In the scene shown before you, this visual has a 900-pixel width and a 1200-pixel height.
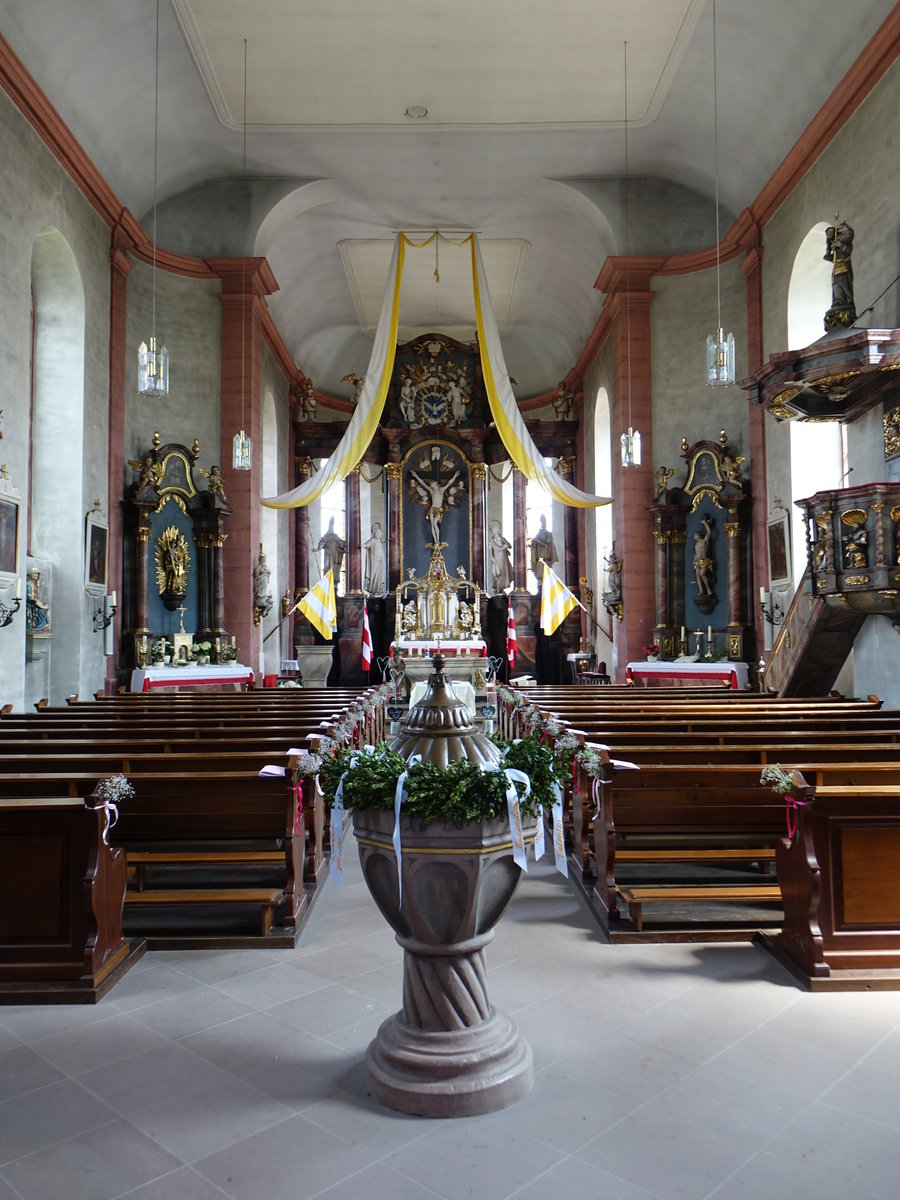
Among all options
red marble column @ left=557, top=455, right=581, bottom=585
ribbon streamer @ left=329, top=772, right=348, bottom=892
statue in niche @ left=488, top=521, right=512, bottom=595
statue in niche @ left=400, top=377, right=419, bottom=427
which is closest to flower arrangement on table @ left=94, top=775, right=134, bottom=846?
ribbon streamer @ left=329, top=772, right=348, bottom=892

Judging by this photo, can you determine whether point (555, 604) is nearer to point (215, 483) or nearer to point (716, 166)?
point (215, 483)

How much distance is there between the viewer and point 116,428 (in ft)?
47.8

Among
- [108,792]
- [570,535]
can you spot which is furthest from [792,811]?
[570,535]

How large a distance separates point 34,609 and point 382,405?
5.84m

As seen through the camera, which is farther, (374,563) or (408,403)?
(408,403)

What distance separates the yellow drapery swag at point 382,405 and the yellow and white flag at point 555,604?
10.4 ft

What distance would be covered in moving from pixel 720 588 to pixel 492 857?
13005mm

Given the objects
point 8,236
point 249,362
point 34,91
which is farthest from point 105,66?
point 249,362

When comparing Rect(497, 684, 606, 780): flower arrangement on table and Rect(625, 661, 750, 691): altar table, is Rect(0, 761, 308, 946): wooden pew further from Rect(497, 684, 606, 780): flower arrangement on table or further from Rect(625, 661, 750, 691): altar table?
Rect(625, 661, 750, 691): altar table

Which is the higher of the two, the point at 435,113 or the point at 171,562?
the point at 435,113

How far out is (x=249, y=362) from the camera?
16906 millimetres

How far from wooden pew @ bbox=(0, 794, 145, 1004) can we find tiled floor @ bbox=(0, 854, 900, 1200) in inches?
8.7

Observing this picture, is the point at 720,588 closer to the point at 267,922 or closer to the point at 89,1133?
the point at 267,922

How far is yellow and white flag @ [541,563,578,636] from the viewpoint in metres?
16.7
